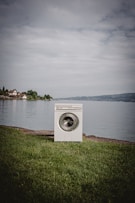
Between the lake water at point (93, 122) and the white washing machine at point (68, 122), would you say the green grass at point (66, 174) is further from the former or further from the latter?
the lake water at point (93, 122)

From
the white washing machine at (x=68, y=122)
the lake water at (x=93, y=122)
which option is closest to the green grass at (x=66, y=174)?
the white washing machine at (x=68, y=122)

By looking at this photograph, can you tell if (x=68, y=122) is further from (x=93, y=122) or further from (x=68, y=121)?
(x=93, y=122)

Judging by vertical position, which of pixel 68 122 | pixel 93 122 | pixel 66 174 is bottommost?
pixel 93 122

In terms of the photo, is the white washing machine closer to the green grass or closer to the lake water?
the green grass

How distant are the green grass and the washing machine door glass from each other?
656 mm

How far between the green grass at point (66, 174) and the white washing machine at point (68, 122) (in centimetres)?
57

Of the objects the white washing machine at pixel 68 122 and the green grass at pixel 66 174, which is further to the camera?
the white washing machine at pixel 68 122

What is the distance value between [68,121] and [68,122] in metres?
0.02

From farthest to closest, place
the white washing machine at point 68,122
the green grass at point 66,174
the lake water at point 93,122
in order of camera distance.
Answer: the lake water at point 93,122 → the white washing machine at point 68,122 → the green grass at point 66,174

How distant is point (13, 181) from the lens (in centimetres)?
250

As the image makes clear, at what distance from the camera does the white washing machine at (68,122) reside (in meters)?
4.89

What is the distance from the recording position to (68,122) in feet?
16.2

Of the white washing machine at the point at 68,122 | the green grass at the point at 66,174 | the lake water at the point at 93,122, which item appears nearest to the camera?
the green grass at the point at 66,174

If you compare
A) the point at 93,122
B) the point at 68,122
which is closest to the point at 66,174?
the point at 68,122
